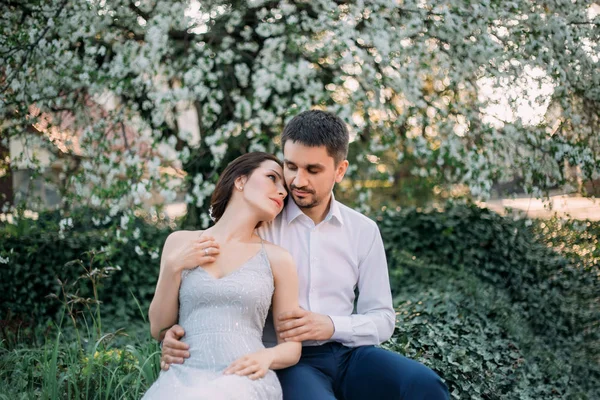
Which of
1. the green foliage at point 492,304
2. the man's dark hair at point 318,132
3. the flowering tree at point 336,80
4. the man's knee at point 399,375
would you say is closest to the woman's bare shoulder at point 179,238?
the man's dark hair at point 318,132

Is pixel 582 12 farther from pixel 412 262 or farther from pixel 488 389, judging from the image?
pixel 488 389

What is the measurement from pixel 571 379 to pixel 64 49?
4.49m

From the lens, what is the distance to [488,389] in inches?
154

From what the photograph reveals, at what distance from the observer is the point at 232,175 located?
3.05 metres

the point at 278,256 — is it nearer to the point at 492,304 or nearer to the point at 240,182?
the point at 240,182

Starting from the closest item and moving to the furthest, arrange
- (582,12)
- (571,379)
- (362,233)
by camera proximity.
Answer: (362,233)
(571,379)
(582,12)

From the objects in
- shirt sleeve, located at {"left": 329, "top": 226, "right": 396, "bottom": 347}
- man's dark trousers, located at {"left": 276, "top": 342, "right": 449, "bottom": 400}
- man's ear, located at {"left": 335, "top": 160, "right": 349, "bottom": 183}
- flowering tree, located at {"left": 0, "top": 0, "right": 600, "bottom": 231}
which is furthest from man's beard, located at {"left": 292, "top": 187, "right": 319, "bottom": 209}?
flowering tree, located at {"left": 0, "top": 0, "right": 600, "bottom": 231}

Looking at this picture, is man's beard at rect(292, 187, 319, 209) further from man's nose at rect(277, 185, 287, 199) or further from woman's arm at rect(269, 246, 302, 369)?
woman's arm at rect(269, 246, 302, 369)

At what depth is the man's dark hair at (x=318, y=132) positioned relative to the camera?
3004mm

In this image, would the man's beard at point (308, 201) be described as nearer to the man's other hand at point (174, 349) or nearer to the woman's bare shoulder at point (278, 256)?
the woman's bare shoulder at point (278, 256)

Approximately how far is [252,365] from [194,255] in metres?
0.50

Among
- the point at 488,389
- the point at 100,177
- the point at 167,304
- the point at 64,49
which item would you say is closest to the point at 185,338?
the point at 167,304

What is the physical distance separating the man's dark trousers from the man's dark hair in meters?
0.85

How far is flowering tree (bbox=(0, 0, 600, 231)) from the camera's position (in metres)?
5.19
